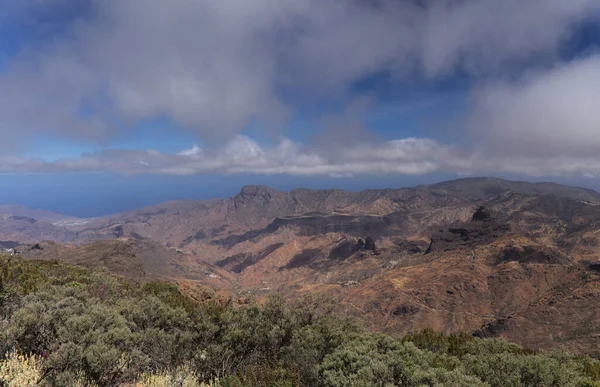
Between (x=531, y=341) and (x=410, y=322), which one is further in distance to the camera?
Answer: (x=410, y=322)

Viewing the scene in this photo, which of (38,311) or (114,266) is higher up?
(38,311)

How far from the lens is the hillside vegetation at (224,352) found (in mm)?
21172

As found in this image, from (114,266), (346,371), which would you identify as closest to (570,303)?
(346,371)

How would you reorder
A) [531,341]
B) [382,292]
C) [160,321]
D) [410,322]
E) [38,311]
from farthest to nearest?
[382,292], [410,322], [531,341], [160,321], [38,311]

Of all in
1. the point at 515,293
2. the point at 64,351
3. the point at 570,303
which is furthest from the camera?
the point at 515,293

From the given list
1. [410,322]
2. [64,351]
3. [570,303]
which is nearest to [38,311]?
[64,351]

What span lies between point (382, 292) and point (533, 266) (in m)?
86.6

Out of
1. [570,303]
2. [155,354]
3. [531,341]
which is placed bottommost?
[531,341]

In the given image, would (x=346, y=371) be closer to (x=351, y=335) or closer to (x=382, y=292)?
(x=351, y=335)

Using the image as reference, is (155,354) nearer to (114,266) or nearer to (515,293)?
(114,266)

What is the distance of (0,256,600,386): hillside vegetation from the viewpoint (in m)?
21.2

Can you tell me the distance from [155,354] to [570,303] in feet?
550

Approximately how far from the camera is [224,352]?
3142cm

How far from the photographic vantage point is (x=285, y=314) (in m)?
36.4
